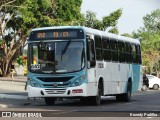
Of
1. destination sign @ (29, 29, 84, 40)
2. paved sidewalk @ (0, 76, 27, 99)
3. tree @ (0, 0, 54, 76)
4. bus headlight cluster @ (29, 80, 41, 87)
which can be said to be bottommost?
paved sidewalk @ (0, 76, 27, 99)

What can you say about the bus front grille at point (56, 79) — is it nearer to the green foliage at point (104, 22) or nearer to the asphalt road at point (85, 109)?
the asphalt road at point (85, 109)

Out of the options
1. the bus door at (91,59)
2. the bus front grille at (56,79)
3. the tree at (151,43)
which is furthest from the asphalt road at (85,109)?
the tree at (151,43)

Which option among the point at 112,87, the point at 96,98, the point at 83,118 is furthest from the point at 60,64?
the point at 83,118

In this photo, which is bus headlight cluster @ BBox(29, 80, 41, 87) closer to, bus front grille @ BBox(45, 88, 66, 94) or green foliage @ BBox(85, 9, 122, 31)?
bus front grille @ BBox(45, 88, 66, 94)

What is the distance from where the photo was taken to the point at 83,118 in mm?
17562

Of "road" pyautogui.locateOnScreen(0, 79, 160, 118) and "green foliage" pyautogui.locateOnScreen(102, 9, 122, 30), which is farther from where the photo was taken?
"green foliage" pyautogui.locateOnScreen(102, 9, 122, 30)

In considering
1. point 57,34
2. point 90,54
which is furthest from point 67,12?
point 90,54

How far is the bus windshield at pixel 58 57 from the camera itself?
23.6m

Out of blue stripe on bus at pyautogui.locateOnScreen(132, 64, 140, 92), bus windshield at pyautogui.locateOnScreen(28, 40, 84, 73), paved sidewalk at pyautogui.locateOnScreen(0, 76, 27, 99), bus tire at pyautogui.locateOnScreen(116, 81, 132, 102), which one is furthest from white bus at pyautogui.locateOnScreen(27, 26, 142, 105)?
paved sidewalk at pyautogui.locateOnScreen(0, 76, 27, 99)

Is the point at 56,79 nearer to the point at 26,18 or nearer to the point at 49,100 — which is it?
the point at 49,100

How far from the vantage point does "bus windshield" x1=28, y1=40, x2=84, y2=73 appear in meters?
23.6

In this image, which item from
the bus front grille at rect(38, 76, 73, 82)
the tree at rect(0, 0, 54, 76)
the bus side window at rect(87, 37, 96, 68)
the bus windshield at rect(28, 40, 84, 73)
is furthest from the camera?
the tree at rect(0, 0, 54, 76)

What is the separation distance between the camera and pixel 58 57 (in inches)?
936

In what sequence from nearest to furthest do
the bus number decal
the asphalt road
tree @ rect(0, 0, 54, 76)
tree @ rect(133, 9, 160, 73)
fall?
the asphalt road
the bus number decal
tree @ rect(0, 0, 54, 76)
tree @ rect(133, 9, 160, 73)
